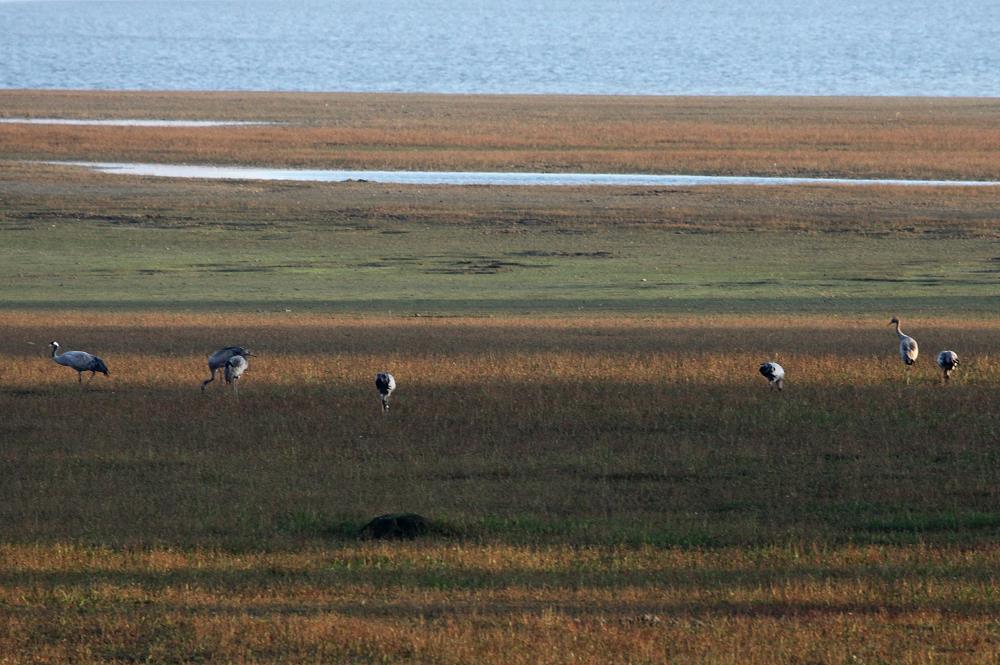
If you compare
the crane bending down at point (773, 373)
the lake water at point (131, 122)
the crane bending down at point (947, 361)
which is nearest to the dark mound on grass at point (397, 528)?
the crane bending down at point (773, 373)

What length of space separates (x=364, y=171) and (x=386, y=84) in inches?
2976

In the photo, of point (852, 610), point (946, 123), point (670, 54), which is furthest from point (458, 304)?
point (670, 54)

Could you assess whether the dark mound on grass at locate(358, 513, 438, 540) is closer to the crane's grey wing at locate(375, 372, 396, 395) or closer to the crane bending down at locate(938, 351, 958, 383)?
the crane's grey wing at locate(375, 372, 396, 395)

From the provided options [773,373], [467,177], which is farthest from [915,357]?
[467,177]

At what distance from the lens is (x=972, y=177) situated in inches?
2254

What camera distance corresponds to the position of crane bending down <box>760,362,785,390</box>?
66.0 feet

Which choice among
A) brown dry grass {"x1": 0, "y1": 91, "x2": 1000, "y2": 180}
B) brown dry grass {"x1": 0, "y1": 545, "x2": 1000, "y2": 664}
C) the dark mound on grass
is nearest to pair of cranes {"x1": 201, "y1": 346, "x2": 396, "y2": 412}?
the dark mound on grass

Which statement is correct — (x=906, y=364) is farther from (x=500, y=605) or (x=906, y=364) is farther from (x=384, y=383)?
(x=500, y=605)

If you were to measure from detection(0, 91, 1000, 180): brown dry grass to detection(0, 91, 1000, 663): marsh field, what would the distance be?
12.5 metres

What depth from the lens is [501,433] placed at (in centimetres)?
1783

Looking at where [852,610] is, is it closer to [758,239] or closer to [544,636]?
[544,636]

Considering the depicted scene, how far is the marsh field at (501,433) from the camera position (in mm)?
10211

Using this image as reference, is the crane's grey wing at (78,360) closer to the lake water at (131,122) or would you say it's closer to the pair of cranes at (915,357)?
the pair of cranes at (915,357)

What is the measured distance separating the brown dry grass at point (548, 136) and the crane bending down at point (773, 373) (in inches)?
1528
